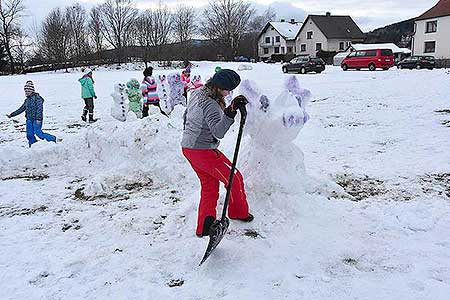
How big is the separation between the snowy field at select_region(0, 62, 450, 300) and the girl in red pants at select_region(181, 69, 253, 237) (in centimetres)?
39

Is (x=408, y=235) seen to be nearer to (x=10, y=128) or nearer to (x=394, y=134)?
(x=394, y=134)

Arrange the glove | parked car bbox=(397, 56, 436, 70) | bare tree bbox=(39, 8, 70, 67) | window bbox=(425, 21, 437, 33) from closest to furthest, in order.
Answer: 1. the glove
2. parked car bbox=(397, 56, 436, 70)
3. window bbox=(425, 21, 437, 33)
4. bare tree bbox=(39, 8, 70, 67)

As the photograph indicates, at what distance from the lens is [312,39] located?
6588cm

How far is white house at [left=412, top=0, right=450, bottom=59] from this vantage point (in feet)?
143

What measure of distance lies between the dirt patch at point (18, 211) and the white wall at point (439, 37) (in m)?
46.2

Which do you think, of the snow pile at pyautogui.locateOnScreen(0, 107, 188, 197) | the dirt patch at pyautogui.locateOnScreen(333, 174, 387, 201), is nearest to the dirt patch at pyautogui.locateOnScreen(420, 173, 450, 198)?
the dirt patch at pyautogui.locateOnScreen(333, 174, 387, 201)

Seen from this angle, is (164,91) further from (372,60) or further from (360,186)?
(372,60)

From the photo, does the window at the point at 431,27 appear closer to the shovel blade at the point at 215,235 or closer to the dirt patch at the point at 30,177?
the dirt patch at the point at 30,177

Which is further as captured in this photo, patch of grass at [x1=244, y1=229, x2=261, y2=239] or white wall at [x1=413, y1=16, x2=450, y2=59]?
white wall at [x1=413, y1=16, x2=450, y2=59]

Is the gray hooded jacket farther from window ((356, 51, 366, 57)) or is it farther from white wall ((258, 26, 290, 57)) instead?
white wall ((258, 26, 290, 57))

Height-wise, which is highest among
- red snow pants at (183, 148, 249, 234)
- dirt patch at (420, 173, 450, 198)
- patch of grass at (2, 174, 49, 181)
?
red snow pants at (183, 148, 249, 234)

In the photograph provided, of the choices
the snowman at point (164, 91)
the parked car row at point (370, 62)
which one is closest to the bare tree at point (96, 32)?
→ the parked car row at point (370, 62)

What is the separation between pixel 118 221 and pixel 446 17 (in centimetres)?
4784

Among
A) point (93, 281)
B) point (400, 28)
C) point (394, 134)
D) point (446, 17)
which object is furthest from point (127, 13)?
point (93, 281)
